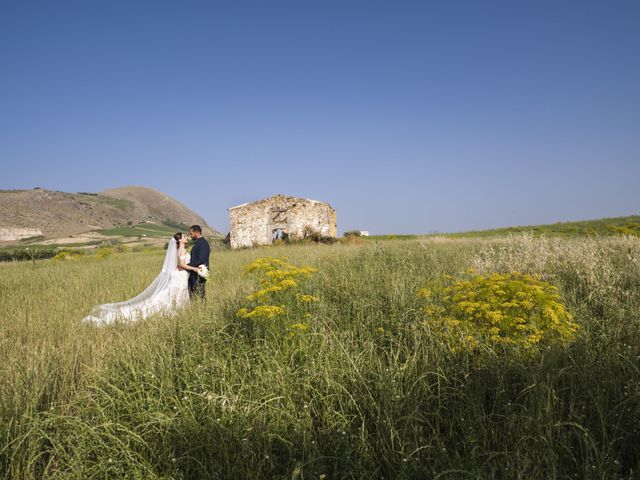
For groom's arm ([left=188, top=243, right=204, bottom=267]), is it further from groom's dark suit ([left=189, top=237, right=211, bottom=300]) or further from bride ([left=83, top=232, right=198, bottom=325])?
bride ([left=83, top=232, right=198, bottom=325])

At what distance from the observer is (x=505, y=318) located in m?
3.33

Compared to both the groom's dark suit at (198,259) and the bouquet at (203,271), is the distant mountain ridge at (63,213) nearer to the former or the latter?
the groom's dark suit at (198,259)

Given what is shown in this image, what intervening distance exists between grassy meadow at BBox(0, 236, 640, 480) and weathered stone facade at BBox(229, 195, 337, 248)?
76.1 feet

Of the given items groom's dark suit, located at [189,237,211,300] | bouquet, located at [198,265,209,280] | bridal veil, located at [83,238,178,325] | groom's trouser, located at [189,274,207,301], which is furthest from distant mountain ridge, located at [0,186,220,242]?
bouquet, located at [198,265,209,280]

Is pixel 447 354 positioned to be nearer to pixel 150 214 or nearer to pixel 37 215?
pixel 37 215

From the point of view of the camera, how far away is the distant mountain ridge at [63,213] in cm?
9069

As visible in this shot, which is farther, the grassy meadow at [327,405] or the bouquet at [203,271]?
the bouquet at [203,271]

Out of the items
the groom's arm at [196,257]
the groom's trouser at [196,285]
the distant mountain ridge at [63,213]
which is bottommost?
the groom's trouser at [196,285]

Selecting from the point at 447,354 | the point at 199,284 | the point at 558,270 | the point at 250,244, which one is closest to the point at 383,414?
the point at 447,354

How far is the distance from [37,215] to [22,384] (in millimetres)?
127501

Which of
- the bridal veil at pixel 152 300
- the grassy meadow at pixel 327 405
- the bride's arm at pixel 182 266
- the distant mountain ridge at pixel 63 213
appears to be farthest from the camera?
the distant mountain ridge at pixel 63 213

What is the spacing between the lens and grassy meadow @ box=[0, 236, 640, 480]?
212cm

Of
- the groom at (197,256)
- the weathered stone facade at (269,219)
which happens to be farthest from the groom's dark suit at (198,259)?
the weathered stone facade at (269,219)

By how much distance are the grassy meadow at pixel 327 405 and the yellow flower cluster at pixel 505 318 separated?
0.13 m
